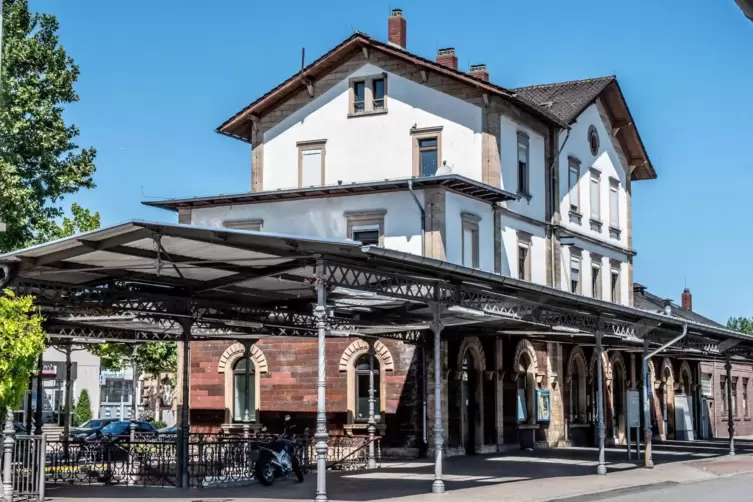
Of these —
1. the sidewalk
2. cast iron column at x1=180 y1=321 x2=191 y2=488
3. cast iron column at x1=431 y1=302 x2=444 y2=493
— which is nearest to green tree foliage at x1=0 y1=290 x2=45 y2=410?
the sidewalk

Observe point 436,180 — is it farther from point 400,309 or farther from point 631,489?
point 631,489

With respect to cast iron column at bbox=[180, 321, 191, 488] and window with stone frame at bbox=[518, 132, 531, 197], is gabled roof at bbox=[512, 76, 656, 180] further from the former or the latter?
cast iron column at bbox=[180, 321, 191, 488]

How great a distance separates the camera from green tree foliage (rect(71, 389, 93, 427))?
57.2m

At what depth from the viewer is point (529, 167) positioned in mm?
34781

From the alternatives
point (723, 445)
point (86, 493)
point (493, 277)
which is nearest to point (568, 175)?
point (723, 445)

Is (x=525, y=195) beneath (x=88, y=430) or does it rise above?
above

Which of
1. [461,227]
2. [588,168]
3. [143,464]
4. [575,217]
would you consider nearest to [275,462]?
[143,464]

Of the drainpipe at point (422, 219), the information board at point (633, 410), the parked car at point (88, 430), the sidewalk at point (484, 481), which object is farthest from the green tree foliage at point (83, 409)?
the information board at point (633, 410)

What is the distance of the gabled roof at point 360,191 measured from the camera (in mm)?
29922

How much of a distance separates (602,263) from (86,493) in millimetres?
25312

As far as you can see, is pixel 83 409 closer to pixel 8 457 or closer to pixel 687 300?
pixel 687 300

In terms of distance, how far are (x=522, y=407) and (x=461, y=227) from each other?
260 inches

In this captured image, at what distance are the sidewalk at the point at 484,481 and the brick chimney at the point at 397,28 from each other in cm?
1297

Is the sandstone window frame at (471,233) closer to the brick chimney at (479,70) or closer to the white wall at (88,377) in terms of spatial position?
the brick chimney at (479,70)
